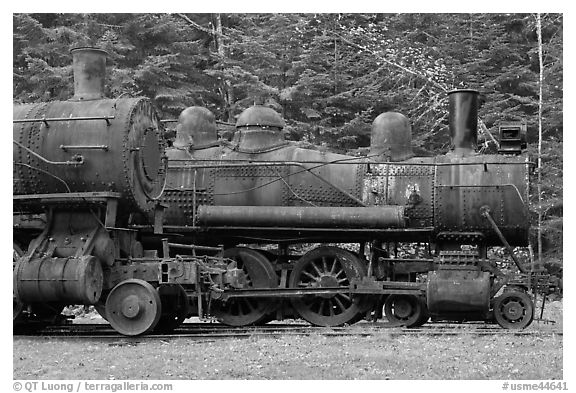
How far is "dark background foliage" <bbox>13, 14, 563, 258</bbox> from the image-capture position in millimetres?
21922

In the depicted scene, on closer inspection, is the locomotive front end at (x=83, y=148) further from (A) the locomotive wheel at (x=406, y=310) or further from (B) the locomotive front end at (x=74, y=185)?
(A) the locomotive wheel at (x=406, y=310)

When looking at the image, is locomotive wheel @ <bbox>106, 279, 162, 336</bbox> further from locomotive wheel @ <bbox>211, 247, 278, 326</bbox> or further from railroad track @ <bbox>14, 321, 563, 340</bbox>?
locomotive wheel @ <bbox>211, 247, 278, 326</bbox>

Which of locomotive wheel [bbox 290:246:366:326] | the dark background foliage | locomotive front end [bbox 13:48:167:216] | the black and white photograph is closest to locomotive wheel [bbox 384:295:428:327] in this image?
the black and white photograph

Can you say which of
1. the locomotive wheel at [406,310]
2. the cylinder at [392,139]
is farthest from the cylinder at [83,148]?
the locomotive wheel at [406,310]

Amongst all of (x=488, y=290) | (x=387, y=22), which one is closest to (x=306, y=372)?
(x=488, y=290)

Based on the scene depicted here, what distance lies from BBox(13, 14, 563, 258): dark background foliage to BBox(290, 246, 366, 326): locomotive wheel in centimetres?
822

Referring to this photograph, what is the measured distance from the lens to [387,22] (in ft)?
83.9

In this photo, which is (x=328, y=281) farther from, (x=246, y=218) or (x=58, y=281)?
(x=58, y=281)

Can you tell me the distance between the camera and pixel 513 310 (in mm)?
13367

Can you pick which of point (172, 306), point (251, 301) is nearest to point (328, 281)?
point (251, 301)

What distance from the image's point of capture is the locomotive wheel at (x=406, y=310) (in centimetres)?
1385

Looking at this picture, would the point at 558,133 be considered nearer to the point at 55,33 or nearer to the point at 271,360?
the point at 55,33

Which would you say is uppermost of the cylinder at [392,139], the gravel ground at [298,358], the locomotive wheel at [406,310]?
the cylinder at [392,139]

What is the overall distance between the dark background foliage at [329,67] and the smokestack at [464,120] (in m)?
7.02
